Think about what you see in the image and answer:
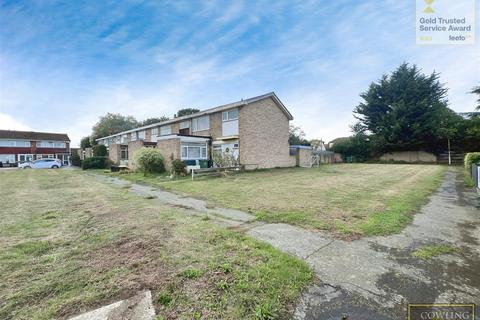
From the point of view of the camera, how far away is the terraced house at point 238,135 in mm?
18372

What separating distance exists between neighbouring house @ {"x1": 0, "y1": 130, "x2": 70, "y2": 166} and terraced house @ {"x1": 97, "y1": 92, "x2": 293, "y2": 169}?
37.7 meters

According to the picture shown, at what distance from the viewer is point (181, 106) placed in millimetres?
46250

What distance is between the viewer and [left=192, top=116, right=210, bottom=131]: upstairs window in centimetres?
2150

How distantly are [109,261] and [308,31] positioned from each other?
1473cm

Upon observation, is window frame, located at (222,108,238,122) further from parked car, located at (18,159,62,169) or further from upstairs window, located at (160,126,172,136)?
parked car, located at (18,159,62,169)

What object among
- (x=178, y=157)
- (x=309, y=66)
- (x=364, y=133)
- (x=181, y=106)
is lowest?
(x=178, y=157)

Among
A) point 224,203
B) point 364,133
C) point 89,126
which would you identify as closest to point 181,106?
point 89,126

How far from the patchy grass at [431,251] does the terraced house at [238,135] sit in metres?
15.3

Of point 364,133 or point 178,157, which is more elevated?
point 364,133

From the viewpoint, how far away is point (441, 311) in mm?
2215

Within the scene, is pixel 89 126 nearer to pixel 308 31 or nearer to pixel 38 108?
pixel 38 108

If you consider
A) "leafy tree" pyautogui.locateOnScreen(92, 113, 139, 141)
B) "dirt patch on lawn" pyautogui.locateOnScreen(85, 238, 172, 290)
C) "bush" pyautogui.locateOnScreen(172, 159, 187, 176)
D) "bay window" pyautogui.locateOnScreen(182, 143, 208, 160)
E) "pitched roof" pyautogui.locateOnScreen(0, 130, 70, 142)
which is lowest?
"dirt patch on lawn" pyautogui.locateOnScreen(85, 238, 172, 290)

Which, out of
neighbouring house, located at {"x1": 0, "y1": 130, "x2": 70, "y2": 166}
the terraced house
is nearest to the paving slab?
the terraced house

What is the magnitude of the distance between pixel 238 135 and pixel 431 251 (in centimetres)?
1590
